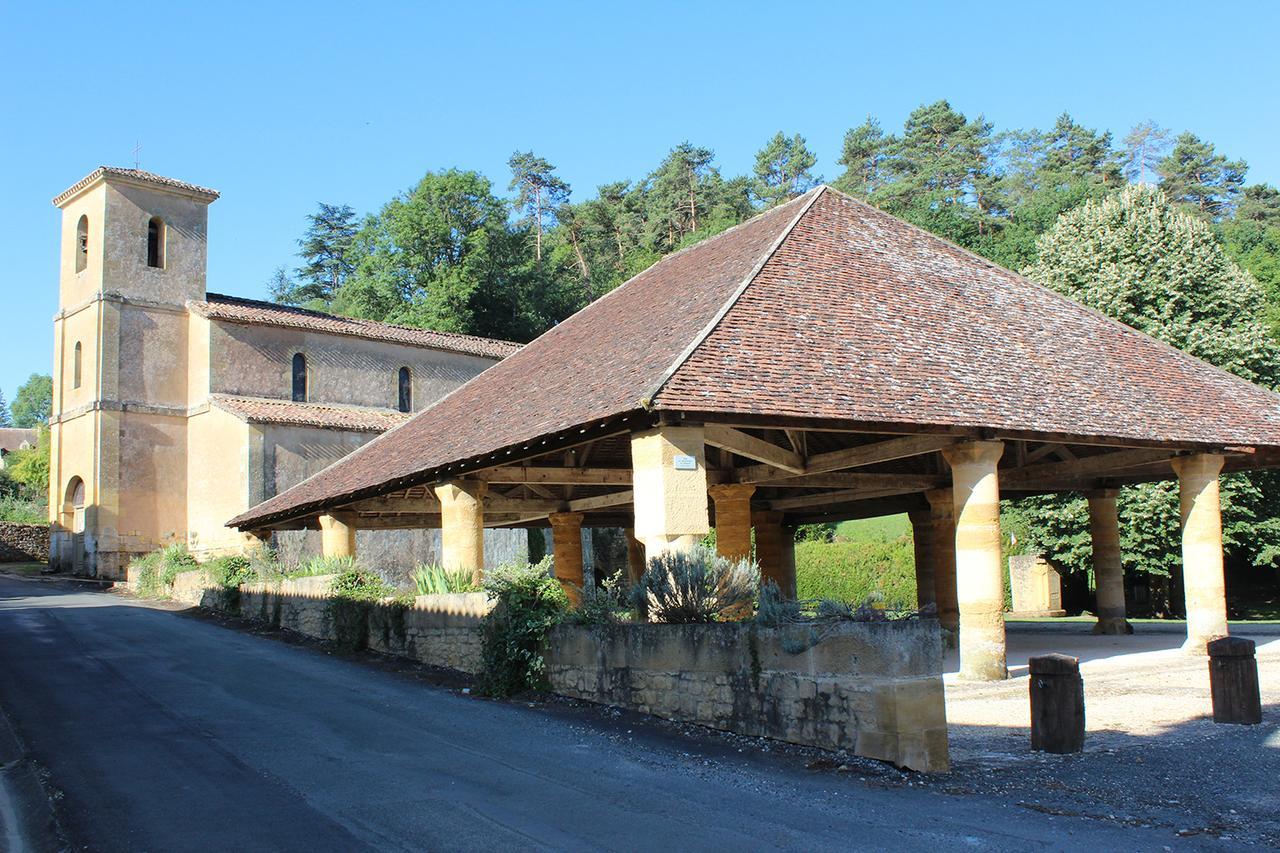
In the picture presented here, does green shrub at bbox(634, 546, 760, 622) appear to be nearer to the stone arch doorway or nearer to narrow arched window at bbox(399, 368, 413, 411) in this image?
the stone arch doorway

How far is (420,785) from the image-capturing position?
8148 mm

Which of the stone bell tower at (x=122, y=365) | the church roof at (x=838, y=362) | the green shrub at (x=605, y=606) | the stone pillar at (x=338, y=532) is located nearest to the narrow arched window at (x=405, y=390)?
the stone bell tower at (x=122, y=365)

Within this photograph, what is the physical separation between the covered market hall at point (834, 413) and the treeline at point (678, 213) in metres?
29.6

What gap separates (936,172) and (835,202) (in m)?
47.8

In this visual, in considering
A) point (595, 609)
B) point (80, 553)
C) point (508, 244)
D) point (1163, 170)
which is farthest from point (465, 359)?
point (1163, 170)

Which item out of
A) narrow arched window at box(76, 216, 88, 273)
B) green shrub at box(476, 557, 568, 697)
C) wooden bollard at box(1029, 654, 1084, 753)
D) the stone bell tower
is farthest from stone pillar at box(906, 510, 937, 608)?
narrow arched window at box(76, 216, 88, 273)

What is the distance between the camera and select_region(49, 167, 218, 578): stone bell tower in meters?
34.5

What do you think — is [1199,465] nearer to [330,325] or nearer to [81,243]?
[330,325]

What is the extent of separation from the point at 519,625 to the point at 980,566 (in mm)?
5671

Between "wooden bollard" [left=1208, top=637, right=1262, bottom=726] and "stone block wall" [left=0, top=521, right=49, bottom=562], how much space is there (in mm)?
42980

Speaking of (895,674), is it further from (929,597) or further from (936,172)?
(936,172)

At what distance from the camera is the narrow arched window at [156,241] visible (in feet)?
121

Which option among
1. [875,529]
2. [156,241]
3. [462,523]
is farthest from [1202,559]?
[156,241]

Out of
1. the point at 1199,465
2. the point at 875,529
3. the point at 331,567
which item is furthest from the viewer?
the point at 875,529
